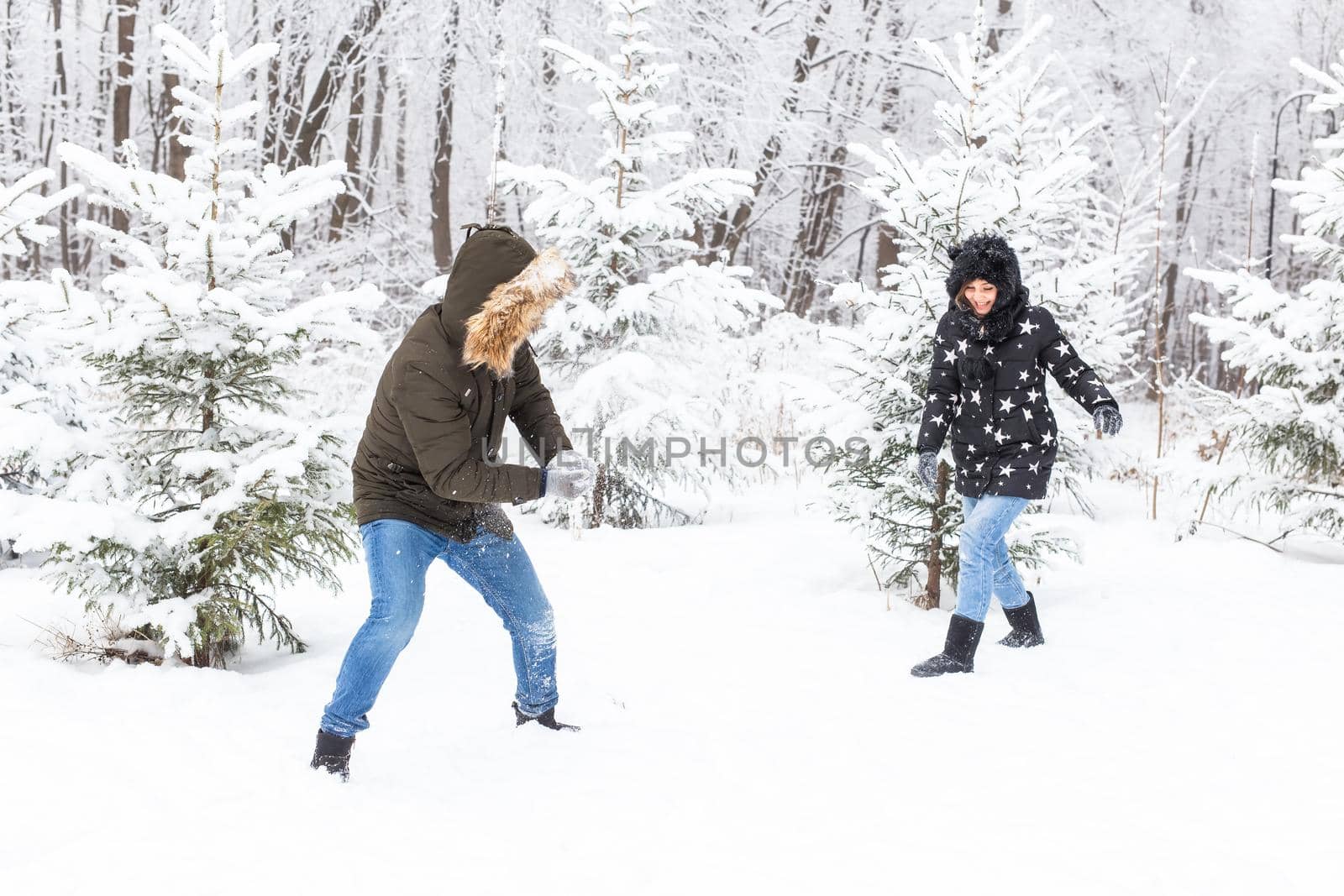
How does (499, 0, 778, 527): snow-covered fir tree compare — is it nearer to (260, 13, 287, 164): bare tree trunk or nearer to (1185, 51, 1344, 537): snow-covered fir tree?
(1185, 51, 1344, 537): snow-covered fir tree

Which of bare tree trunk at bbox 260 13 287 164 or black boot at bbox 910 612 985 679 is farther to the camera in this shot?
bare tree trunk at bbox 260 13 287 164

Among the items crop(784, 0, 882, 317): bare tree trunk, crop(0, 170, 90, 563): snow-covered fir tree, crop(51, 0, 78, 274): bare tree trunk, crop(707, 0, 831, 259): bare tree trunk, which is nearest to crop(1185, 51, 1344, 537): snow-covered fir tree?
crop(0, 170, 90, 563): snow-covered fir tree

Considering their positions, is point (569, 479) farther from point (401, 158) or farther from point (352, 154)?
point (401, 158)

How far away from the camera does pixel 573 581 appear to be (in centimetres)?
559

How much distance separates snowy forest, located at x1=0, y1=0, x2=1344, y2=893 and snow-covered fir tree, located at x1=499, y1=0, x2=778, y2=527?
0.16 feet

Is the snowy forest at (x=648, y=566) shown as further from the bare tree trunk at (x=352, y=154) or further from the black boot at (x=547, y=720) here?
the bare tree trunk at (x=352, y=154)

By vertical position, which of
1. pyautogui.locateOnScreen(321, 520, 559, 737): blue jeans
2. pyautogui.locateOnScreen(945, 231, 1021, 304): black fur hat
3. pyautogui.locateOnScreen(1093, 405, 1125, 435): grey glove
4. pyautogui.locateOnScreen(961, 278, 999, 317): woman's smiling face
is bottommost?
pyautogui.locateOnScreen(321, 520, 559, 737): blue jeans

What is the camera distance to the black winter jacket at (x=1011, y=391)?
13.1ft

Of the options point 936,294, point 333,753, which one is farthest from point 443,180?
point 333,753

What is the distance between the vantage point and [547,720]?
348cm

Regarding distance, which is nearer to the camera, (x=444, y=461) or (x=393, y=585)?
(x=444, y=461)

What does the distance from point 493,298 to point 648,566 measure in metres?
3.34

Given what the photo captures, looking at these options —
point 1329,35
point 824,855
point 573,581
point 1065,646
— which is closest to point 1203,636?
point 1065,646

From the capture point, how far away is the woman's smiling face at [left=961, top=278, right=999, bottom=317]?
3.95m
